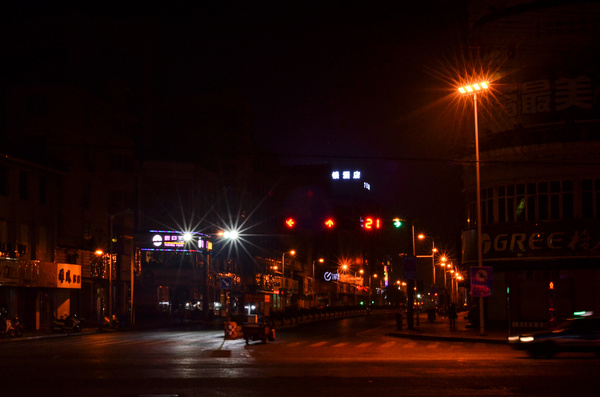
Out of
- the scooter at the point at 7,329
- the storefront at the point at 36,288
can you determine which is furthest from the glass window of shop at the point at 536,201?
the storefront at the point at 36,288

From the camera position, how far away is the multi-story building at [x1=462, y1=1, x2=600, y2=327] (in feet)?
143

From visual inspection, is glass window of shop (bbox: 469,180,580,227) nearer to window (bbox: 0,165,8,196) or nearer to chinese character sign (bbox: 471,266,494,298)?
chinese character sign (bbox: 471,266,494,298)

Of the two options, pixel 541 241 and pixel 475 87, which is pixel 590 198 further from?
pixel 475 87

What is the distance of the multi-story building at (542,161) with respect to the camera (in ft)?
143

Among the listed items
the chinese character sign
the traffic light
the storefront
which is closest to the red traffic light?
the traffic light

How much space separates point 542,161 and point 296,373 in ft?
95.8

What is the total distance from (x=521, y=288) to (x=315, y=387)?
32.4 metres

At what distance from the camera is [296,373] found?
20234 mm

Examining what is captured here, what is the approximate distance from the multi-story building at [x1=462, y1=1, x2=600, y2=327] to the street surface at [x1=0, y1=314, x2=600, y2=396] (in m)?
16.3

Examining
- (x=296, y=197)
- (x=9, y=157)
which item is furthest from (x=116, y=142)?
(x=296, y=197)

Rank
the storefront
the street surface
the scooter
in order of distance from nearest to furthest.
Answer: the street surface < the scooter < the storefront

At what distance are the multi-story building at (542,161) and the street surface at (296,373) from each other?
53.6 ft

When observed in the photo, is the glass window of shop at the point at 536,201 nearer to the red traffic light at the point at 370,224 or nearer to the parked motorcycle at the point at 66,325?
the red traffic light at the point at 370,224

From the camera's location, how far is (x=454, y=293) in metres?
104
